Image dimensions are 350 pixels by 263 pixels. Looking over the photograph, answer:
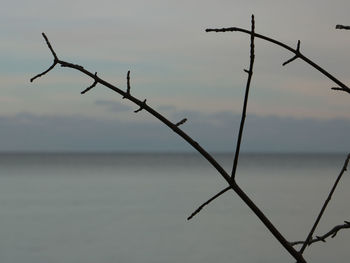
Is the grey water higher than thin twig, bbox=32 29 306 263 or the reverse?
the reverse

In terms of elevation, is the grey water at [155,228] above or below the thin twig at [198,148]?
below

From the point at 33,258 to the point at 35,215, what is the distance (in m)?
14.7

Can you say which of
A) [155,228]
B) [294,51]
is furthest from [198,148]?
[155,228]

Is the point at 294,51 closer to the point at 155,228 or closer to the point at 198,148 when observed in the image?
the point at 198,148

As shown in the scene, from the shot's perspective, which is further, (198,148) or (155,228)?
(155,228)

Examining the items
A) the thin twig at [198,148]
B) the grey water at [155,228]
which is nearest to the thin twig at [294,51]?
the thin twig at [198,148]

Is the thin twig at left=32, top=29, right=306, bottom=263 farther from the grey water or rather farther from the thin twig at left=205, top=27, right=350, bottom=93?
the grey water

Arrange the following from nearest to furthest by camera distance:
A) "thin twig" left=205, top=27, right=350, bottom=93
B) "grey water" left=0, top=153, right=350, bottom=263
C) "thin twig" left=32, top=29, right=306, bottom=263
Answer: "thin twig" left=32, top=29, right=306, bottom=263 < "thin twig" left=205, top=27, right=350, bottom=93 < "grey water" left=0, top=153, right=350, bottom=263

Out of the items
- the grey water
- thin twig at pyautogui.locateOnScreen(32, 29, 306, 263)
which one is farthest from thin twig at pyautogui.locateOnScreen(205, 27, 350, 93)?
the grey water

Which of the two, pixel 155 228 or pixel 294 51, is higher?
pixel 294 51

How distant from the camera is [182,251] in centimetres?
2555

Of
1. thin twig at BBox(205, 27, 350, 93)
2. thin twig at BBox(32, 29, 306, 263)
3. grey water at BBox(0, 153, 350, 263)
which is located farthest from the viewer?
grey water at BBox(0, 153, 350, 263)

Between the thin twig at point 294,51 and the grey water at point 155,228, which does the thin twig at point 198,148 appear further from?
the grey water at point 155,228

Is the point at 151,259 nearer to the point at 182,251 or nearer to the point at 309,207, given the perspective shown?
the point at 182,251
